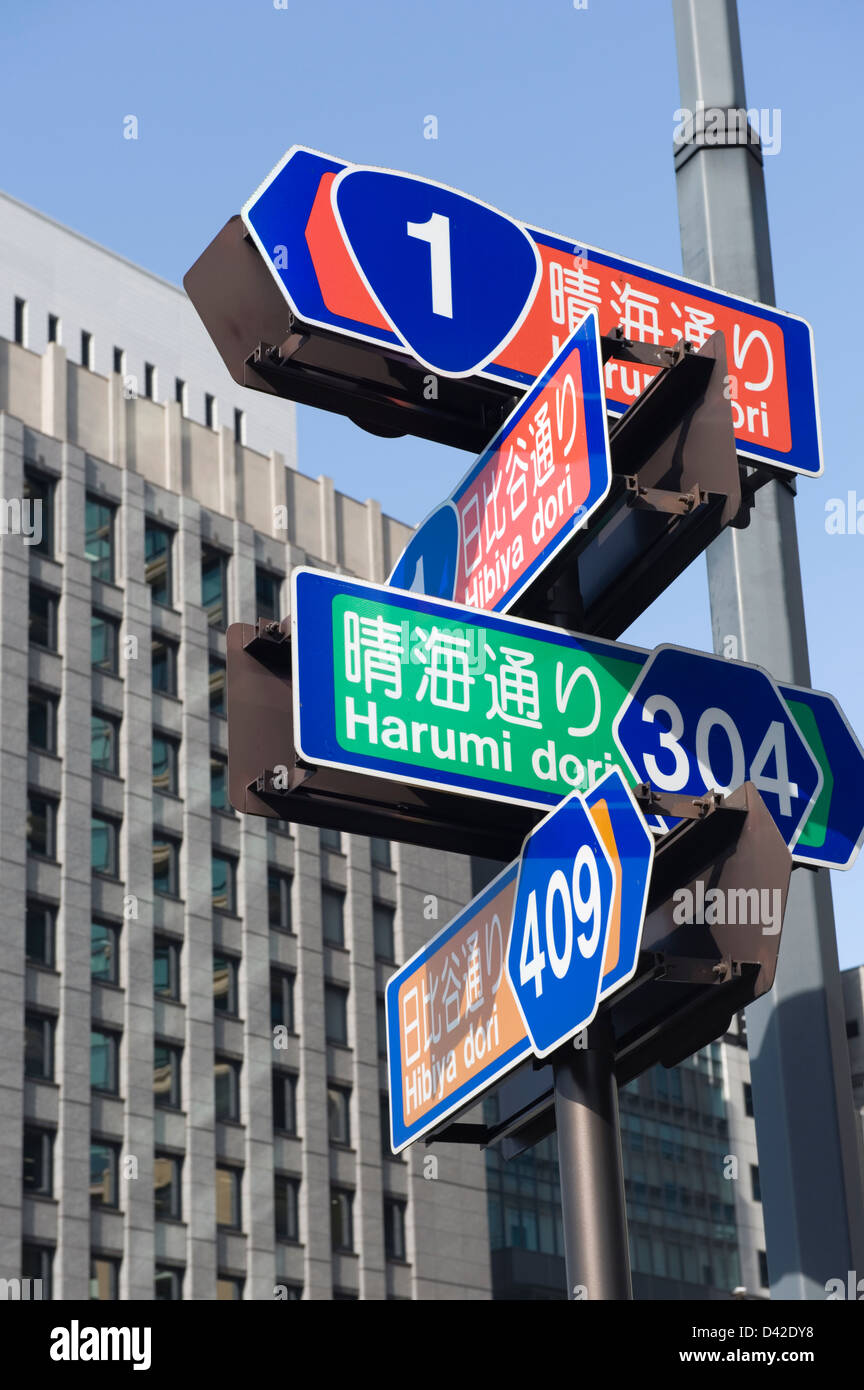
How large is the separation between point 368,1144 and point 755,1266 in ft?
88.4

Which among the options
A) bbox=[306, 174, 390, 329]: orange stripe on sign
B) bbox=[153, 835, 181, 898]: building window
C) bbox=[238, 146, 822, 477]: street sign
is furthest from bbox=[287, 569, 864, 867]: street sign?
bbox=[153, 835, 181, 898]: building window

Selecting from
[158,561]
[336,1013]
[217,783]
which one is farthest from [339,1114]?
[158,561]

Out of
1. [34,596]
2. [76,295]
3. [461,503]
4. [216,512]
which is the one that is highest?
[76,295]

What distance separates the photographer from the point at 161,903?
183 feet

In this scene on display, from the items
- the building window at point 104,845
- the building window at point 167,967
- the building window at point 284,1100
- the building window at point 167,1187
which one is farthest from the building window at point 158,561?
the building window at point 167,1187

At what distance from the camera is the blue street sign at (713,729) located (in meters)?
5.54

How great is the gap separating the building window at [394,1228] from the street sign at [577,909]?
55.1 metres

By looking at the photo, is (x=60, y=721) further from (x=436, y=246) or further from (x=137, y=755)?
(x=436, y=246)

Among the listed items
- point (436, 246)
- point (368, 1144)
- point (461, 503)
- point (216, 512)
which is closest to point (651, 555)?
point (461, 503)

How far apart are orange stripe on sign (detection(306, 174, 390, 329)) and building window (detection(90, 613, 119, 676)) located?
2043 inches

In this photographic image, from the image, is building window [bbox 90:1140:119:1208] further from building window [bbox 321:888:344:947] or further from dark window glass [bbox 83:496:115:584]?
dark window glass [bbox 83:496:115:584]

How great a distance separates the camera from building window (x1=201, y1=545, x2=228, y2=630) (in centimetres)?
6222

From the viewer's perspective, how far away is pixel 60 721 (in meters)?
55.2

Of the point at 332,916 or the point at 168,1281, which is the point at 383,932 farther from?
the point at 168,1281
